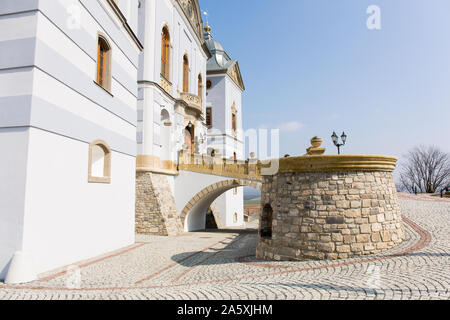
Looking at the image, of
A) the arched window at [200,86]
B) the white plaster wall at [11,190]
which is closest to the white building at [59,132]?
the white plaster wall at [11,190]

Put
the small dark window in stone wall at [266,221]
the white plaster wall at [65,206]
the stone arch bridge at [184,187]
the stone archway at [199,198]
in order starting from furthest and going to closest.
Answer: the stone archway at [199,198], the stone arch bridge at [184,187], the small dark window in stone wall at [266,221], the white plaster wall at [65,206]

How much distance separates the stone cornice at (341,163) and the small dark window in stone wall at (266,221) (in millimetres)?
1829

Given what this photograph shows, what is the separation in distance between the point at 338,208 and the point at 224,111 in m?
22.5

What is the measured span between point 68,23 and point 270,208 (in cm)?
726

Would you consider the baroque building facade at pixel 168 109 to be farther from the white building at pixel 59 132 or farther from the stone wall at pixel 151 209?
the white building at pixel 59 132

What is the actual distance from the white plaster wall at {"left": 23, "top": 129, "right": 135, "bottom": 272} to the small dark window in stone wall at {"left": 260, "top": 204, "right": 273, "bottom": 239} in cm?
491

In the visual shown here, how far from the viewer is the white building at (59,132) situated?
22.5 feet

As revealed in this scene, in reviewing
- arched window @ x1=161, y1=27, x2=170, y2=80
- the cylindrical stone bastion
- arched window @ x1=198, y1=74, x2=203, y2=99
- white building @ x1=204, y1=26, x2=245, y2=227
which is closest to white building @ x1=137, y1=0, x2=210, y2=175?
arched window @ x1=161, y1=27, x2=170, y2=80

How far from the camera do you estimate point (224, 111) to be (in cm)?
2906

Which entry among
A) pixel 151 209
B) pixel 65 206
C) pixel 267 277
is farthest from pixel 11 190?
pixel 151 209

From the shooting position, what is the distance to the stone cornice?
7555mm

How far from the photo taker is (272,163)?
8.80m

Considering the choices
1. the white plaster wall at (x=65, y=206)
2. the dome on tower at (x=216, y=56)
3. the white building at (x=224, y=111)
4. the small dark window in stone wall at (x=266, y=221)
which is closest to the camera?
the white plaster wall at (x=65, y=206)
